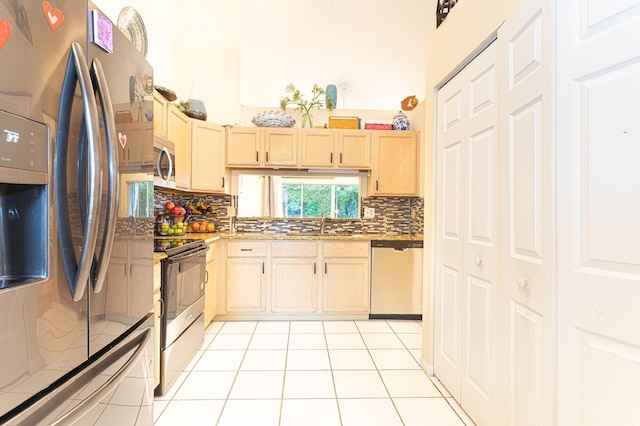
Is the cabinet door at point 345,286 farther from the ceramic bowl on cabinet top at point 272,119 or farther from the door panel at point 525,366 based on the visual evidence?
the door panel at point 525,366

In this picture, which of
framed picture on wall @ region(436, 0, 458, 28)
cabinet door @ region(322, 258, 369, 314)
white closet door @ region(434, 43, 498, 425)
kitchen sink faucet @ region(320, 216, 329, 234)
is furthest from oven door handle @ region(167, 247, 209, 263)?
framed picture on wall @ region(436, 0, 458, 28)

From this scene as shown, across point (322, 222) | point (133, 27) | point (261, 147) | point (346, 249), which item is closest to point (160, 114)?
point (133, 27)

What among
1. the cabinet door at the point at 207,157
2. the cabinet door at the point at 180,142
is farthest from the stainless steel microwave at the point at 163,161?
the cabinet door at the point at 207,157

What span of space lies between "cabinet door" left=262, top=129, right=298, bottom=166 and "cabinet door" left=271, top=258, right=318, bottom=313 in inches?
45.0

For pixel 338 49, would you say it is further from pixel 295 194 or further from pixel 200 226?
pixel 200 226

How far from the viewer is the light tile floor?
65.9 inches

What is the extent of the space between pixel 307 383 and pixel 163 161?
198cm

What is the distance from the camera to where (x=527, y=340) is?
1192 millimetres

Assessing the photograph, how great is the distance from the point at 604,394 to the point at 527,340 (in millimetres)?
294

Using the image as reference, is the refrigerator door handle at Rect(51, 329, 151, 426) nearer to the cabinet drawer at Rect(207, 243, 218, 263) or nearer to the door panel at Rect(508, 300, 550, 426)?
the door panel at Rect(508, 300, 550, 426)

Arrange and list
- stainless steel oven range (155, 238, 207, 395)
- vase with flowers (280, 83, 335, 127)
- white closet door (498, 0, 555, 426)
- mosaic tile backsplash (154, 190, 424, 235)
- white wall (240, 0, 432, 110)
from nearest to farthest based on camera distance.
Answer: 1. white closet door (498, 0, 555, 426)
2. stainless steel oven range (155, 238, 207, 395)
3. white wall (240, 0, 432, 110)
4. vase with flowers (280, 83, 335, 127)
5. mosaic tile backsplash (154, 190, 424, 235)

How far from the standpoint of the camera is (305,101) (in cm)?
361

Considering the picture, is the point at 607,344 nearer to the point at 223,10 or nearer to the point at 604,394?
the point at 604,394

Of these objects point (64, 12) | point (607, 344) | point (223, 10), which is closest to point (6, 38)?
point (64, 12)
